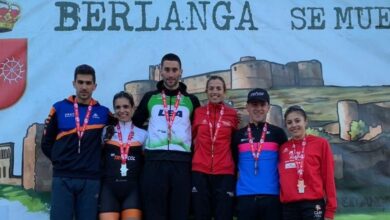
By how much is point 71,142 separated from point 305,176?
1435 millimetres

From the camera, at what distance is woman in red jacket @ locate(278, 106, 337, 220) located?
2.87 metres

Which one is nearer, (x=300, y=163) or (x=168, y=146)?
(x=300, y=163)

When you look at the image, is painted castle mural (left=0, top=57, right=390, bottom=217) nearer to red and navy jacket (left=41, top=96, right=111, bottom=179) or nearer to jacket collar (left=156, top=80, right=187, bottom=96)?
jacket collar (left=156, top=80, right=187, bottom=96)

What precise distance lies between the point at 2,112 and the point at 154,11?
4.44 feet

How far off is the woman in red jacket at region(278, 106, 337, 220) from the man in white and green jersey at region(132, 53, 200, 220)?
23.7 inches

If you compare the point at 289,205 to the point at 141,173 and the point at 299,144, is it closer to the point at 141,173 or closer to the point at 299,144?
the point at 299,144

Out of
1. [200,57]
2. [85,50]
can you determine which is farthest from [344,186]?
[85,50]

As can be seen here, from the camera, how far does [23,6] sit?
12.4ft

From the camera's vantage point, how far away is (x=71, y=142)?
3.07 meters

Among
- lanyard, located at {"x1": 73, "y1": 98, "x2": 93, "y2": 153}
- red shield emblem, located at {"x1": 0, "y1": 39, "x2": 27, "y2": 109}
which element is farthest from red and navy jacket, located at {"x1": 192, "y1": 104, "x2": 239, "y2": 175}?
red shield emblem, located at {"x1": 0, "y1": 39, "x2": 27, "y2": 109}

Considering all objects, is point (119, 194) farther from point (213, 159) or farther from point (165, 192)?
point (213, 159)

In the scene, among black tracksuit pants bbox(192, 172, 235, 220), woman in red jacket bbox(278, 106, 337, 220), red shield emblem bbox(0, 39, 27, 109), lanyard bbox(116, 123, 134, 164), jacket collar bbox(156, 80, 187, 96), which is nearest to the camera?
woman in red jacket bbox(278, 106, 337, 220)

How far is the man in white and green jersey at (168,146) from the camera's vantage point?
3029 millimetres

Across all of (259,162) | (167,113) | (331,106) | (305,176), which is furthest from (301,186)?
(331,106)
